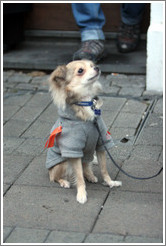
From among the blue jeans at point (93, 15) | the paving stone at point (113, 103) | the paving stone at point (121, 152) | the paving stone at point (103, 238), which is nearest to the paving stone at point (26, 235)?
the paving stone at point (103, 238)

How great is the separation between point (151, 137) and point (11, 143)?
1460 millimetres

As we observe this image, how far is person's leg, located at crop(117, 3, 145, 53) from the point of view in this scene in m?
6.68

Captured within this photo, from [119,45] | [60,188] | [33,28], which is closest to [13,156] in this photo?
[60,188]

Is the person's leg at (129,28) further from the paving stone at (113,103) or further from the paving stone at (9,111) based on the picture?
the paving stone at (9,111)

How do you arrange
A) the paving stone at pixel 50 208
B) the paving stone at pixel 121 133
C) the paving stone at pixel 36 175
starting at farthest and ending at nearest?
the paving stone at pixel 121 133 < the paving stone at pixel 36 175 < the paving stone at pixel 50 208

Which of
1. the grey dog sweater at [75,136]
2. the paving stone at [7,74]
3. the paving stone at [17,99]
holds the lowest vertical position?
the paving stone at [7,74]

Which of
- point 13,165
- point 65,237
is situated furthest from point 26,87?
point 65,237

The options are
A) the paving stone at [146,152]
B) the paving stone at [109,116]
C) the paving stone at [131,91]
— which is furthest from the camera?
the paving stone at [131,91]

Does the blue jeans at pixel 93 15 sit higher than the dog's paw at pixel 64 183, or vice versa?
the blue jeans at pixel 93 15

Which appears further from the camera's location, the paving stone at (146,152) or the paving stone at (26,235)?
the paving stone at (146,152)

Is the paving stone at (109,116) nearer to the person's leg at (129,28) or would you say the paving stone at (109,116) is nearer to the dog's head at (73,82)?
the dog's head at (73,82)

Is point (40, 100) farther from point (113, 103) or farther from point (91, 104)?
point (91, 104)

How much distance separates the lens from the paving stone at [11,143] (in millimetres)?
4668

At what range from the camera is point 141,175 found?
13.2 feet
